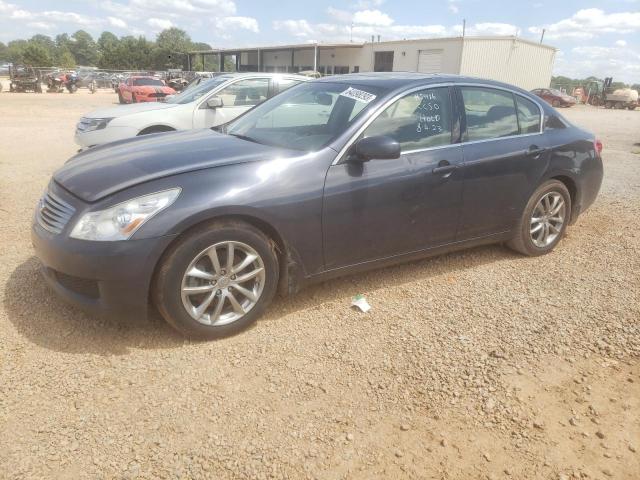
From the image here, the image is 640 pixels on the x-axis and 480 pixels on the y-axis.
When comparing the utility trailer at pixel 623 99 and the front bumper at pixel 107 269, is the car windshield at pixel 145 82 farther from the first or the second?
the utility trailer at pixel 623 99

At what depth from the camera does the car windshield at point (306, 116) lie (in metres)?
3.49

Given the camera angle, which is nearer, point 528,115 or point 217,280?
point 217,280

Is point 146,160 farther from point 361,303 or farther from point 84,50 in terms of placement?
point 84,50

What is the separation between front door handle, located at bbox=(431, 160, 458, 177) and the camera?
12.0 feet

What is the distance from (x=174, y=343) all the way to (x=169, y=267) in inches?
21.7

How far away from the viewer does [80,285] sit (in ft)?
9.52

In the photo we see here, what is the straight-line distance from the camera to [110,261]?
273 centimetres

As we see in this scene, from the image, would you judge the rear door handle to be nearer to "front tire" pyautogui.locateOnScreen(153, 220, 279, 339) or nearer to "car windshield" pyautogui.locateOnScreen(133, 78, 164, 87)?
"front tire" pyautogui.locateOnScreen(153, 220, 279, 339)

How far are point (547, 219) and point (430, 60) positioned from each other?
37.7 meters

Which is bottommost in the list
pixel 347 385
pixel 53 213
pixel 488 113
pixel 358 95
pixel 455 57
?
pixel 347 385

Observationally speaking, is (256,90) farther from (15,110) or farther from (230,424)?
(15,110)

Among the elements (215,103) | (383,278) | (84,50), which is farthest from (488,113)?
(84,50)

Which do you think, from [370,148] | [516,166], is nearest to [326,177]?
[370,148]

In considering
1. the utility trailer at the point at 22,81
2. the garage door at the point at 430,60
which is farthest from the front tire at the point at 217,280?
the garage door at the point at 430,60
